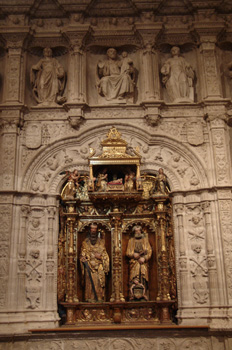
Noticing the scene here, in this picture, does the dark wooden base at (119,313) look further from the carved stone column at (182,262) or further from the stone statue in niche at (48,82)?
the stone statue in niche at (48,82)

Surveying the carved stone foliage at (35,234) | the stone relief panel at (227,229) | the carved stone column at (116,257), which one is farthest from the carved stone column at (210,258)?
the carved stone foliage at (35,234)

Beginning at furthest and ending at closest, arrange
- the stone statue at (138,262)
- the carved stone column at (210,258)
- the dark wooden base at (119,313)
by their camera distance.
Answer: the stone statue at (138,262)
the dark wooden base at (119,313)
the carved stone column at (210,258)

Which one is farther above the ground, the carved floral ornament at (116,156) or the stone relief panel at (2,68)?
the stone relief panel at (2,68)

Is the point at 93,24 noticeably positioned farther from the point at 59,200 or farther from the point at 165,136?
the point at 59,200

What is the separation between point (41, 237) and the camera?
886 centimetres

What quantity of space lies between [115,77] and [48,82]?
152 centimetres

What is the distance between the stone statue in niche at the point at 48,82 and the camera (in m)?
9.80

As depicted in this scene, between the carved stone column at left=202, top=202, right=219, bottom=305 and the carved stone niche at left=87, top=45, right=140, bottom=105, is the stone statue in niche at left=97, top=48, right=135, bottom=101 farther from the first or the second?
the carved stone column at left=202, top=202, right=219, bottom=305


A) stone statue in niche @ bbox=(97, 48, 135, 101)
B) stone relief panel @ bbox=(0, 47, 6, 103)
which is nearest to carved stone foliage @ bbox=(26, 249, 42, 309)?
stone relief panel @ bbox=(0, 47, 6, 103)

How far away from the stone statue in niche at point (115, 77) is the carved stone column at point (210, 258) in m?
3.11

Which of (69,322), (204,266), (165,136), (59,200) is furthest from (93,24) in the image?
(69,322)

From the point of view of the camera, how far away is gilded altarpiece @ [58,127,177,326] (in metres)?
8.72

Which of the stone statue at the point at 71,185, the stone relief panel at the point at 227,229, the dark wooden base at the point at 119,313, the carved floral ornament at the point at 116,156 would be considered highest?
the carved floral ornament at the point at 116,156

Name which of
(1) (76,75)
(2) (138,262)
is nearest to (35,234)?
(2) (138,262)
